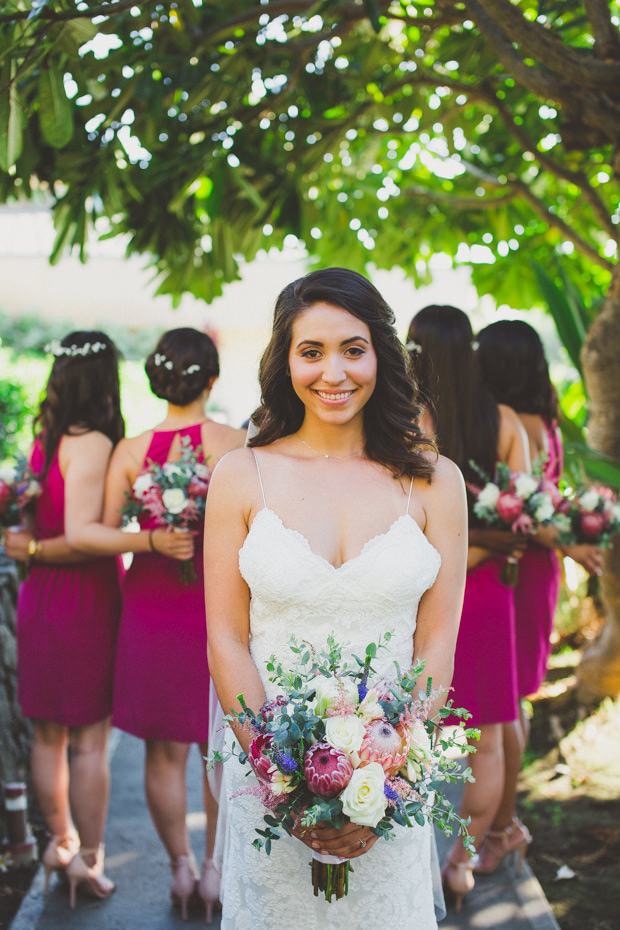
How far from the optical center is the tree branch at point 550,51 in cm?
350

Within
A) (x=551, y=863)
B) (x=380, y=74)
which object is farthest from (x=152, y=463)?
(x=380, y=74)

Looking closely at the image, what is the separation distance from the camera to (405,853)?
94.3 inches

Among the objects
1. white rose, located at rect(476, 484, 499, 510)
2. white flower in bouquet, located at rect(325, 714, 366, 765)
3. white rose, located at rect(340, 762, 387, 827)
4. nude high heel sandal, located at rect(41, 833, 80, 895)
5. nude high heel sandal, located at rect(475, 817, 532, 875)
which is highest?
white rose, located at rect(476, 484, 499, 510)

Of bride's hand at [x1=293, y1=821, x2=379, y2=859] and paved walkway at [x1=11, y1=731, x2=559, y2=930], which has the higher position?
bride's hand at [x1=293, y1=821, x2=379, y2=859]

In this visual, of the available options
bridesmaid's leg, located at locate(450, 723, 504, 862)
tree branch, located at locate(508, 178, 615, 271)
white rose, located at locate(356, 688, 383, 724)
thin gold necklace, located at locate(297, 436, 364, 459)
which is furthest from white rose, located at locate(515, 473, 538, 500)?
tree branch, located at locate(508, 178, 615, 271)

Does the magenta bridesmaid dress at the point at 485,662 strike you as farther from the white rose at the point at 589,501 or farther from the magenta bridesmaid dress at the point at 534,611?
the white rose at the point at 589,501

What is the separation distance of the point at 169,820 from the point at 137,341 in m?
26.4

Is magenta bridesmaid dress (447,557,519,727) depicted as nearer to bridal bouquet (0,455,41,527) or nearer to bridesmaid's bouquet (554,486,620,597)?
bridesmaid's bouquet (554,486,620,597)

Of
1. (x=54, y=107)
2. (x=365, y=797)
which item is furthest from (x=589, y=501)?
(x=54, y=107)

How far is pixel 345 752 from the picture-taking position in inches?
75.2

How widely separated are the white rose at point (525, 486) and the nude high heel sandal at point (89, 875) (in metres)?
2.38

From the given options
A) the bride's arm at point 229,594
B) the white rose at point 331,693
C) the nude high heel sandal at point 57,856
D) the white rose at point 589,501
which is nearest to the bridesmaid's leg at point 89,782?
the nude high heel sandal at point 57,856

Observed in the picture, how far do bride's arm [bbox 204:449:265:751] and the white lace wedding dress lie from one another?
0.05 metres

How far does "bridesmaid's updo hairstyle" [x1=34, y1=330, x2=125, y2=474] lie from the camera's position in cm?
387
